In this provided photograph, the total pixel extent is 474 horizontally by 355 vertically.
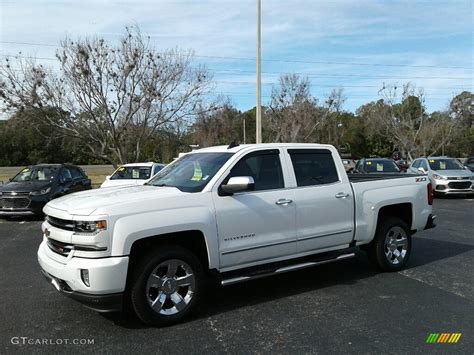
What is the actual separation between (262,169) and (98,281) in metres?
2.30

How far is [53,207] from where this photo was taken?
15.5 ft

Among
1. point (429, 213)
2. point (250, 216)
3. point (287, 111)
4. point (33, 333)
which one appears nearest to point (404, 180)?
point (429, 213)

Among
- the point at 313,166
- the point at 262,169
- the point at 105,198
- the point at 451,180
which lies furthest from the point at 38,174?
the point at 451,180

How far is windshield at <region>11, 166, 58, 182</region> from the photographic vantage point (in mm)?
14021

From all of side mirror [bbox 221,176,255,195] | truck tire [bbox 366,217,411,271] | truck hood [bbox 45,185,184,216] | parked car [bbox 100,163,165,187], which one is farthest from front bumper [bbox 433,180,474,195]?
truck hood [bbox 45,185,184,216]

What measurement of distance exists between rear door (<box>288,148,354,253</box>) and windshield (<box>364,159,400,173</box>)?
12.4 m

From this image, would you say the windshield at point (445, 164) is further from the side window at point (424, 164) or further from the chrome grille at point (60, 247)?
the chrome grille at point (60, 247)

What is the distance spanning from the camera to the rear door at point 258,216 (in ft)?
16.2

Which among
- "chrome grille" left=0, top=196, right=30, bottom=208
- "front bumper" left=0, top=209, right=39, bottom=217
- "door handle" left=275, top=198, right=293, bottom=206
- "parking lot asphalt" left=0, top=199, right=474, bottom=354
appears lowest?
"front bumper" left=0, top=209, right=39, bottom=217

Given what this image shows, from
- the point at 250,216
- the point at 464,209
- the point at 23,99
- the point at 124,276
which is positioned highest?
the point at 23,99

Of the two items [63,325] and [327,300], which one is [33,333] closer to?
[63,325]

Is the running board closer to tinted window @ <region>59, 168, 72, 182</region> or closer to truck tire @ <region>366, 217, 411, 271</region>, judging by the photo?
truck tire @ <region>366, 217, 411, 271</region>

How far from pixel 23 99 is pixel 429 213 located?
19.8 meters

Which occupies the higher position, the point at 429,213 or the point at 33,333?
the point at 429,213
